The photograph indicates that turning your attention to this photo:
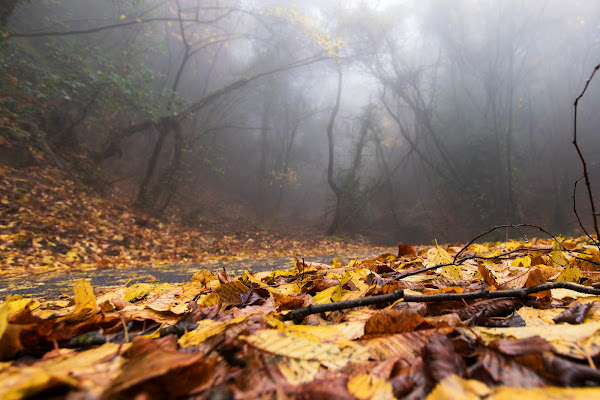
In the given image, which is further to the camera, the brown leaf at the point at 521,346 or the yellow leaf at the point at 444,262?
the yellow leaf at the point at 444,262

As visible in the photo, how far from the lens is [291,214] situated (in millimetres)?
19266

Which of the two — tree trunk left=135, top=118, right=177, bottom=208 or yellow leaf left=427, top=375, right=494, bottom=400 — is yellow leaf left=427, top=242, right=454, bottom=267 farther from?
tree trunk left=135, top=118, right=177, bottom=208

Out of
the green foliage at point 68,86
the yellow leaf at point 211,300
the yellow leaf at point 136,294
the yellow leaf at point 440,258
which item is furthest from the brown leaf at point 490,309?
the green foliage at point 68,86

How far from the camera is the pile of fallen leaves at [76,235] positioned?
396 centimetres

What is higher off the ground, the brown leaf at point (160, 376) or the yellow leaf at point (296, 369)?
the brown leaf at point (160, 376)

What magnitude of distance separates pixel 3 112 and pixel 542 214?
19693 millimetres

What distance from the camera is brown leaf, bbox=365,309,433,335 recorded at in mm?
553

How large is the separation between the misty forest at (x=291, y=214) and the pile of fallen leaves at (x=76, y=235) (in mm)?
47

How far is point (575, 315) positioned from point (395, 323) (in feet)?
1.39

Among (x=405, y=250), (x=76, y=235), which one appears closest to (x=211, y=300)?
(x=405, y=250)

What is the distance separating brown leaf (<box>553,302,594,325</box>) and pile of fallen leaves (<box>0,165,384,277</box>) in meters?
4.53

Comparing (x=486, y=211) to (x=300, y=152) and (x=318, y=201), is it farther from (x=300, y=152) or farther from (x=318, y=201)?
(x=300, y=152)

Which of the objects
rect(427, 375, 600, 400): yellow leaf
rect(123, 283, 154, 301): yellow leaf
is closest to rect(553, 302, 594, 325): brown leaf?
rect(427, 375, 600, 400): yellow leaf

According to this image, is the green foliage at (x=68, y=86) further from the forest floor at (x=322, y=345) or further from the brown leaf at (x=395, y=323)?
the brown leaf at (x=395, y=323)
